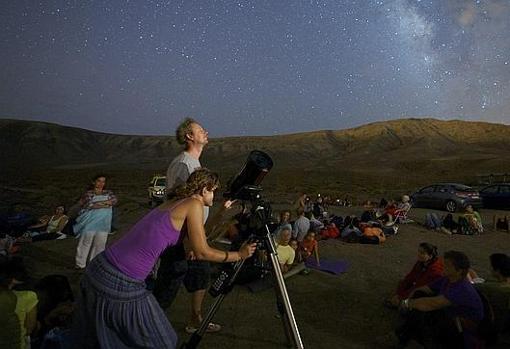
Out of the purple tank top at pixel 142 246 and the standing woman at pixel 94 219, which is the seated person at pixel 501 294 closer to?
the purple tank top at pixel 142 246

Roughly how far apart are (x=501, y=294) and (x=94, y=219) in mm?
5662

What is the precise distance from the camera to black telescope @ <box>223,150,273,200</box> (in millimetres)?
2775

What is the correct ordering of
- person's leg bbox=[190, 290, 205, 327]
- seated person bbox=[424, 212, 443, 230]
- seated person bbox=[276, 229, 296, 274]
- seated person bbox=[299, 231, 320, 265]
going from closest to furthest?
1. person's leg bbox=[190, 290, 205, 327]
2. seated person bbox=[276, 229, 296, 274]
3. seated person bbox=[299, 231, 320, 265]
4. seated person bbox=[424, 212, 443, 230]

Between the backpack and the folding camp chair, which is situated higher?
the backpack

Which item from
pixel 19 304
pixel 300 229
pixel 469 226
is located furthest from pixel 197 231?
pixel 469 226

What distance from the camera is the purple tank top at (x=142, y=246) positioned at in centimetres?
225

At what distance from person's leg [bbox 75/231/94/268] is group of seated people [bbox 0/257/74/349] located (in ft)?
7.24


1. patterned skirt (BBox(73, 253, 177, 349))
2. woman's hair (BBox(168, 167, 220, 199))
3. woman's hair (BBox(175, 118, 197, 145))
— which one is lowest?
patterned skirt (BBox(73, 253, 177, 349))

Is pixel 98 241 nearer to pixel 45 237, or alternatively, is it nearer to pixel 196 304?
pixel 196 304

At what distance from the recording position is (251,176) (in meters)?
2.83

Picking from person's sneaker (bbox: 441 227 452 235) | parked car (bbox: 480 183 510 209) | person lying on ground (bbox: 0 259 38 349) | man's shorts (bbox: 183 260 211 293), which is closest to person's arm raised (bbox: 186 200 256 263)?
man's shorts (bbox: 183 260 211 293)

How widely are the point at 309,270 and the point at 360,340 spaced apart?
2762 millimetres

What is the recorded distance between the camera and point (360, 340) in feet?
14.2

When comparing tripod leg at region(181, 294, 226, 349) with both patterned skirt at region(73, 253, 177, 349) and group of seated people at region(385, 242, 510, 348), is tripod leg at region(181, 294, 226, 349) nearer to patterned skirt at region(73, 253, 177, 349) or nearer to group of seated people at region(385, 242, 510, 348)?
patterned skirt at region(73, 253, 177, 349)
